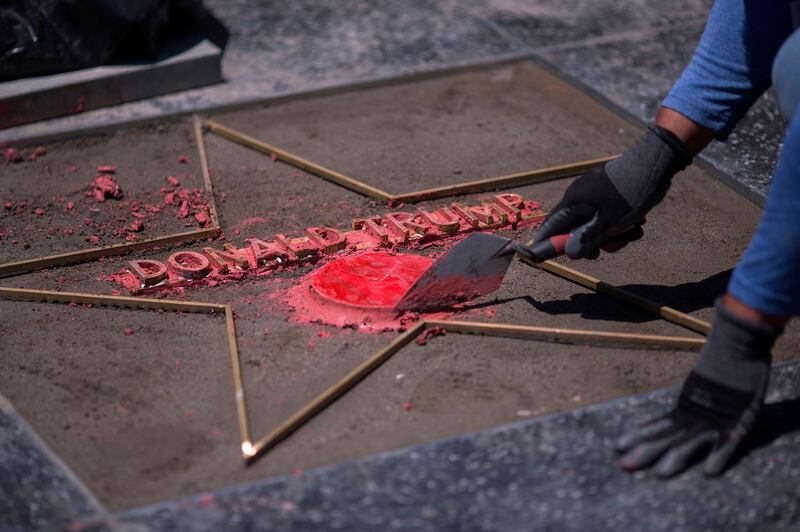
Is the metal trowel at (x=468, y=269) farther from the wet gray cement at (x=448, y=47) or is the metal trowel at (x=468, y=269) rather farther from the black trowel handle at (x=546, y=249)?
the wet gray cement at (x=448, y=47)

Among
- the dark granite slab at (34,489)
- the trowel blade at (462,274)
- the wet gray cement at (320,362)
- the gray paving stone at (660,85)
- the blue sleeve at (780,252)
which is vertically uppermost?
the blue sleeve at (780,252)

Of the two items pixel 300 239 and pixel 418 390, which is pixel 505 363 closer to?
pixel 418 390

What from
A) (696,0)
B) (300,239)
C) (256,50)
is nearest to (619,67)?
(696,0)

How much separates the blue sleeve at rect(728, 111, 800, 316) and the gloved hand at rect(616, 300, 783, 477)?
90mm

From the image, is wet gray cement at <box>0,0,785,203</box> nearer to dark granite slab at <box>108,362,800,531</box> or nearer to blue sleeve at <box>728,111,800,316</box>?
blue sleeve at <box>728,111,800,316</box>

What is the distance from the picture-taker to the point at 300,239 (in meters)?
4.29

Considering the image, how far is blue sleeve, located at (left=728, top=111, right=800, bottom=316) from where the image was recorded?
9.58 ft

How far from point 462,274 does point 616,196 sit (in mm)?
626

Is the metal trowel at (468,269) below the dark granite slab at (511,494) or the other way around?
the other way around

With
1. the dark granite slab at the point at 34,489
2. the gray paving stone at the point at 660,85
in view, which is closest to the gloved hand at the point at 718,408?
the dark granite slab at the point at 34,489

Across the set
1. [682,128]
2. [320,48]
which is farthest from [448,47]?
[682,128]

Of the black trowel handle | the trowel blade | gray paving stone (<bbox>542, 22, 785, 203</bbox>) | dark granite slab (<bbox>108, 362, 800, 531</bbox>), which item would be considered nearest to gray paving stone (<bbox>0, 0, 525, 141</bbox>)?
gray paving stone (<bbox>542, 22, 785, 203</bbox>)

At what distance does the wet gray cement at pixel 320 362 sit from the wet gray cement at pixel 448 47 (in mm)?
732

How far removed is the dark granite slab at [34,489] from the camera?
114 inches
